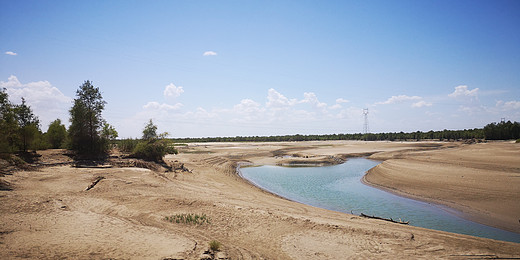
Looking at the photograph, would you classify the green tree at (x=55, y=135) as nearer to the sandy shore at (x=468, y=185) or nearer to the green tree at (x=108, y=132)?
the green tree at (x=108, y=132)

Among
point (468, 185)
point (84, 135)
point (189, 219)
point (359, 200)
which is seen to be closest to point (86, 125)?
point (84, 135)

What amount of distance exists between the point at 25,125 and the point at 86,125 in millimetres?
4952

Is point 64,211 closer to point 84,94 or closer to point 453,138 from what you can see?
point 84,94

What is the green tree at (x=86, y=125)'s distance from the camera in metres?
23.4

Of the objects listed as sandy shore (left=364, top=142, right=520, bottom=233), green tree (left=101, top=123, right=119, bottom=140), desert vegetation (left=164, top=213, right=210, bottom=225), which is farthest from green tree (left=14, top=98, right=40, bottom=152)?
sandy shore (left=364, top=142, right=520, bottom=233)

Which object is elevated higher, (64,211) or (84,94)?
(84,94)

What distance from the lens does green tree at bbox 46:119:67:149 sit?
2656cm

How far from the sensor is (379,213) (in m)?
13.3

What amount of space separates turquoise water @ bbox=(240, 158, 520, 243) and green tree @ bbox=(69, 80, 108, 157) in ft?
50.6

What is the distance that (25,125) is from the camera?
74.1ft

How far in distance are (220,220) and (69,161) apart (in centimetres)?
1787

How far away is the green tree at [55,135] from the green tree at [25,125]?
1878 mm

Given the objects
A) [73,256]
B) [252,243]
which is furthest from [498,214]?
[73,256]

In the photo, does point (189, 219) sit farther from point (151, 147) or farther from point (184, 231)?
point (151, 147)
